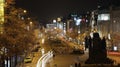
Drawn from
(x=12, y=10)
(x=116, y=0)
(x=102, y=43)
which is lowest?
(x=102, y=43)

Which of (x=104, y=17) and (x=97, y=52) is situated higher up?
(x=104, y=17)

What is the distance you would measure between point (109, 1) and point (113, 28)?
27.5 m

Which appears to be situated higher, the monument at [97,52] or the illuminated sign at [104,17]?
the illuminated sign at [104,17]

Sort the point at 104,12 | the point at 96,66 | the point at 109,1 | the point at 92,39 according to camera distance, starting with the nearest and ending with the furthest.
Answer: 1. the point at 96,66
2. the point at 92,39
3. the point at 104,12
4. the point at 109,1

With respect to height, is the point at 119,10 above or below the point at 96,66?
above

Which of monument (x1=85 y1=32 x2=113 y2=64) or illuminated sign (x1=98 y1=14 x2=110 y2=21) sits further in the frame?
illuminated sign (x1=98 y1=14 x2=110 y2=21)

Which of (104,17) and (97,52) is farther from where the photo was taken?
(104,17)

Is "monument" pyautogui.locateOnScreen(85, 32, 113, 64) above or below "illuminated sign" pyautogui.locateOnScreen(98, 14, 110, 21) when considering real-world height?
below

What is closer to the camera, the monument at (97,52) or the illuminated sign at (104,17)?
the monument at (97,52)

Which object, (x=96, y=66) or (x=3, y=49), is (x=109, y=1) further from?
(x=3, y=49)

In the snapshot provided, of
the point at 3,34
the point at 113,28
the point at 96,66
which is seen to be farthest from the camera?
the point at 113,28

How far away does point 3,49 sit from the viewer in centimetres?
3061

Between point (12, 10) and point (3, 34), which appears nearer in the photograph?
point (3, 34)

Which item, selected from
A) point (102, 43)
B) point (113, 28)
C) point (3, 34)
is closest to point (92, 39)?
point (102, 43)
